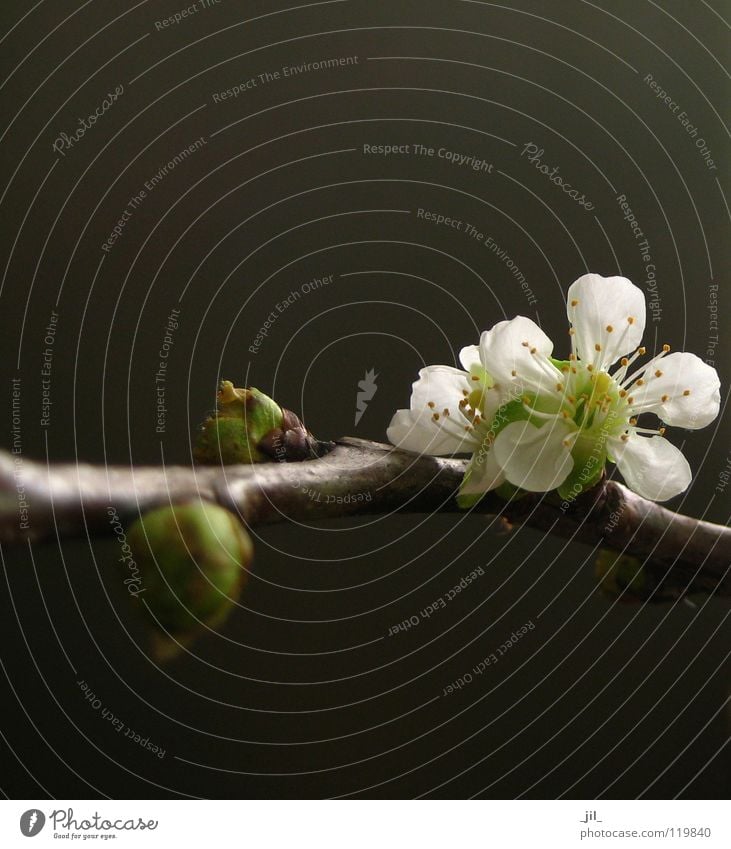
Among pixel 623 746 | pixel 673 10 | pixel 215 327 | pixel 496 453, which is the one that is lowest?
pixel 623 746

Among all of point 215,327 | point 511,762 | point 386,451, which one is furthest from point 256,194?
point 511,762

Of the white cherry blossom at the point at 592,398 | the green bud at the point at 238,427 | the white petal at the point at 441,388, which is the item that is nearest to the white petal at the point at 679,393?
the white cherry blossom at the point at 592,398

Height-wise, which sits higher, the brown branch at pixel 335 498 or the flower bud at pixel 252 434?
the flower bud at pixel 252 434

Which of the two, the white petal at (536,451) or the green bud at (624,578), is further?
the green bud at (624,578)

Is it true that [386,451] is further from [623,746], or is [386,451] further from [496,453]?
[623,746]

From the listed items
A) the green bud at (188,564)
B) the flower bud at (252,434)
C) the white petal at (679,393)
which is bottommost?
the green bud at (188,564)

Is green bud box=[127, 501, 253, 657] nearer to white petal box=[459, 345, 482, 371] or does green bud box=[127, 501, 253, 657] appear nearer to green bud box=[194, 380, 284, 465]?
green bud box=[194, 380, 284, 465]

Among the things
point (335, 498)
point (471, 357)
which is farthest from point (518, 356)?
point (335, 498)

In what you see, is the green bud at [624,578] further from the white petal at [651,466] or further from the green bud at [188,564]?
the green bud at [188,564]
